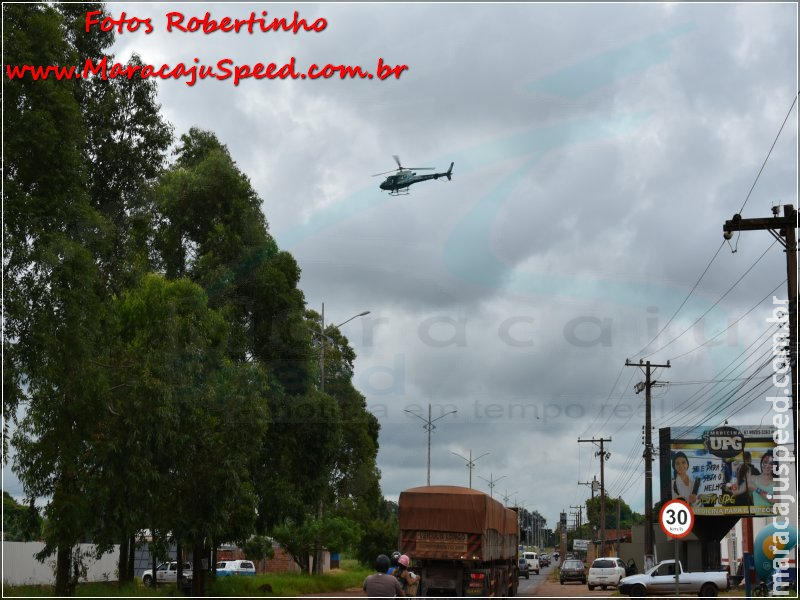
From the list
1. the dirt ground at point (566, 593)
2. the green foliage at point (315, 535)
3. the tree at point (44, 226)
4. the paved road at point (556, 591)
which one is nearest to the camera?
the tree at point (44, 226)

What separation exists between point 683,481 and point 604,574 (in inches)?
263

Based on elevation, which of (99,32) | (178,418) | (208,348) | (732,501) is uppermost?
(99,32)

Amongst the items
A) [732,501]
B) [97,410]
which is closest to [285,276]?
[97,410]

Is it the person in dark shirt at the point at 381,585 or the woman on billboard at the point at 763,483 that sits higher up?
the woman on billboard at the point at 763,483

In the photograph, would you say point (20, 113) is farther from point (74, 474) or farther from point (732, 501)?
point (732, 501)

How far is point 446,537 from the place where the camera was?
29.1m

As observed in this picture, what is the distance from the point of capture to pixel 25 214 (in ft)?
70.2

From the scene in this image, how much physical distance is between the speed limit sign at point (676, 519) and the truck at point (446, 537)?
10703mm

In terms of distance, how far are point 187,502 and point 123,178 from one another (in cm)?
1030

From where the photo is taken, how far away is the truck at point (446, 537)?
2905 cm

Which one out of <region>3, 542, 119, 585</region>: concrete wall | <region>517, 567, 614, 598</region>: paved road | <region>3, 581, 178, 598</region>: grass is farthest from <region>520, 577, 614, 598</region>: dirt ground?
<region>3, 542, 119, 585</region>: concrete wall

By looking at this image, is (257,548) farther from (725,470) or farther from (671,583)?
(725,470)

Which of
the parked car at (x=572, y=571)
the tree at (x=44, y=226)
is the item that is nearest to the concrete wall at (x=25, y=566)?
the tree at (x=44, y=226)

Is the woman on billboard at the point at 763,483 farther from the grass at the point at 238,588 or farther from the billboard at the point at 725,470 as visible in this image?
the grass at the point at 238,588
